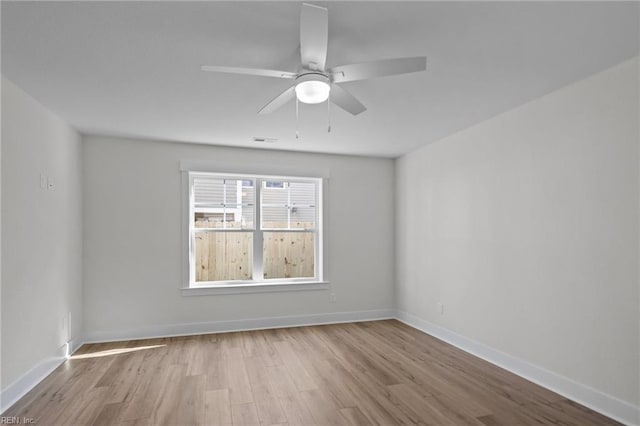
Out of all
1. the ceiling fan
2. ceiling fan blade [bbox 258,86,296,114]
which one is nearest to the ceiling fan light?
the ceiling fan

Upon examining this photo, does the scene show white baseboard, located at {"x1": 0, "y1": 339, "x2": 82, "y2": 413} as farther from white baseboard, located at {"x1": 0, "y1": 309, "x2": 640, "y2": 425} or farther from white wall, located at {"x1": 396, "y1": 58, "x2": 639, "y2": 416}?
white wall, located at {"x1": 396, "y1": 58, "x2": 639, "y2": 416}

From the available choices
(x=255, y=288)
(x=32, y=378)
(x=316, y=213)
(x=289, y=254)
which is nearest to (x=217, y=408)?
(x=32, y=378)

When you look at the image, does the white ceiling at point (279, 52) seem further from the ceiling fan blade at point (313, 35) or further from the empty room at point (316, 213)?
the ceiling fan blade at point (313, 35)

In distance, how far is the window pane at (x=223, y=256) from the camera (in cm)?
487

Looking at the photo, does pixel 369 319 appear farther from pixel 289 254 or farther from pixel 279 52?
pixel 279 52

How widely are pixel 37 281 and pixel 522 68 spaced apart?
4.17m

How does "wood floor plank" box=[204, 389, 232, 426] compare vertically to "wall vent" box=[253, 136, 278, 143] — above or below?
below

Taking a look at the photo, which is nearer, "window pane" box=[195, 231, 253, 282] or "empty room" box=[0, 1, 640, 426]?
"empty room" box=[0, 1, 640, 426]

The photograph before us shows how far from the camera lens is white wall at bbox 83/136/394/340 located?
431 cm

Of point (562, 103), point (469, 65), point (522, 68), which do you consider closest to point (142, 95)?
point (469, 65)

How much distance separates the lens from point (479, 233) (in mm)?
3842

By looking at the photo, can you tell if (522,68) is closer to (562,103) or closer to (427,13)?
(562,103)

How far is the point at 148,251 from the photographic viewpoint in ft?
14.7

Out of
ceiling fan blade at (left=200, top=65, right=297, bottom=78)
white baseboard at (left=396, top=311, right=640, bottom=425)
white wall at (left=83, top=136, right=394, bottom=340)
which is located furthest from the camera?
white wall at (left=83, top=136, right=394, bottom=340)
